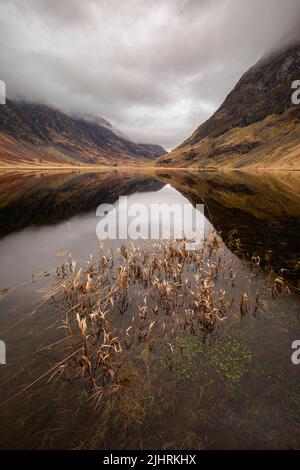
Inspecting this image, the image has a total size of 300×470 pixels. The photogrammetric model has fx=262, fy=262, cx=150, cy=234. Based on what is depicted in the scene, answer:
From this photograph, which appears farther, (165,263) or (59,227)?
(59,227)

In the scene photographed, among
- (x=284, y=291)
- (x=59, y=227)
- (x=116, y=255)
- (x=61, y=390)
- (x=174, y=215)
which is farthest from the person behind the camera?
(x=174, y=215)

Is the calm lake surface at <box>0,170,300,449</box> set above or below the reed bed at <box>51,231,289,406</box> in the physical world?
below

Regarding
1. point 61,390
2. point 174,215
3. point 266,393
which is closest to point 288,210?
point 174,215

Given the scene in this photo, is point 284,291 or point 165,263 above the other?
point 165,263

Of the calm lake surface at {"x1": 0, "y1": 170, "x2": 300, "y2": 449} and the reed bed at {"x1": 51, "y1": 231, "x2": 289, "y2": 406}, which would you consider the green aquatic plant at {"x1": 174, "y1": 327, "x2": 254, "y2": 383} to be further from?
the reed bed at {"x1": 51, "y1": 231, "x2": 289, "y2": 406}

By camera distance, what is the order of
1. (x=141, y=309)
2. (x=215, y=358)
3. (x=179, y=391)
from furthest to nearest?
(x=141, y=309)
(x=215, y=358)
(x=179, y=391)

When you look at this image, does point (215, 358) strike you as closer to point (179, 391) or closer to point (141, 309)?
point (179, 391)

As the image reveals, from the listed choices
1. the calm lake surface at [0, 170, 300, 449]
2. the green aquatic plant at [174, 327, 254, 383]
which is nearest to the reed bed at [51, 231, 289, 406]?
the green aquatic plant at [174, 327, 254, 383]

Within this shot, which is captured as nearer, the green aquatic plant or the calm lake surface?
the calm lake surface

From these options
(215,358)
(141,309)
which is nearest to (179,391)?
(215,358)

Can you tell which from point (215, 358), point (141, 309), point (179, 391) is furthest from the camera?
point (141, 309)

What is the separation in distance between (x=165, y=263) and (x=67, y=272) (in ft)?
16.4
